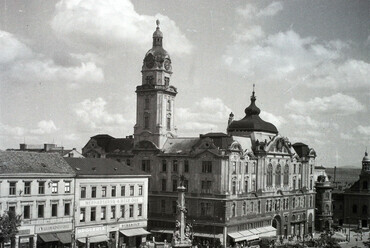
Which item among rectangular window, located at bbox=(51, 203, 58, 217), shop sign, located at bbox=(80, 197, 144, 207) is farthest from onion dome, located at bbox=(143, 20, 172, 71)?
rectangular window, located at bbox=(51, 203, 58, 217)

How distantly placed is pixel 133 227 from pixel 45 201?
15.6 meters

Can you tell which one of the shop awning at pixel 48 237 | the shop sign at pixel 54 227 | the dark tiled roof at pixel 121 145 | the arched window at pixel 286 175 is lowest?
the shop awning at pixel 48 237

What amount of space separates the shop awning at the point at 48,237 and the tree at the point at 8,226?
5926 millimetres

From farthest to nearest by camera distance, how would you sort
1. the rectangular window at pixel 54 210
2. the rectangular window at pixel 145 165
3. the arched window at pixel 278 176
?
the arched window at pixel 278 176, the rectangular window at pixel 145 165, the rectangular window at pixel 54 210

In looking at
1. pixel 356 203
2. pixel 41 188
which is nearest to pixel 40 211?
pixel 41 188

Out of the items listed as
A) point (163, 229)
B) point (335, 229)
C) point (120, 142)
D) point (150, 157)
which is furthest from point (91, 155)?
point (335, 229)

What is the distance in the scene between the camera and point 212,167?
89312mm

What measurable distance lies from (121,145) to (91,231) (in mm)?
30054

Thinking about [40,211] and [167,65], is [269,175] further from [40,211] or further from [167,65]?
[40,211]

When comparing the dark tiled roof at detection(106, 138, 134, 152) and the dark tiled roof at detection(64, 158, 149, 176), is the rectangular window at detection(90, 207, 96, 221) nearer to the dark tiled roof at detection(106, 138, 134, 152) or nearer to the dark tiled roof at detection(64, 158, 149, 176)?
the dark tiled roof at detection(64, 158, 149, 176)

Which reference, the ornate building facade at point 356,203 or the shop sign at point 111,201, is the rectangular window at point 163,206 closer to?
the shop sign at point 111,201

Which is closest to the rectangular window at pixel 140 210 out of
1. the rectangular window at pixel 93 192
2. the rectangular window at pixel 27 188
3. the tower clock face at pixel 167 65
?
the rectangular window at pixel 93 192

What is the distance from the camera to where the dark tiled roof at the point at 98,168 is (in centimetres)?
7596

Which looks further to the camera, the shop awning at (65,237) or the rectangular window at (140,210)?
the rectangular window at (140,210)
